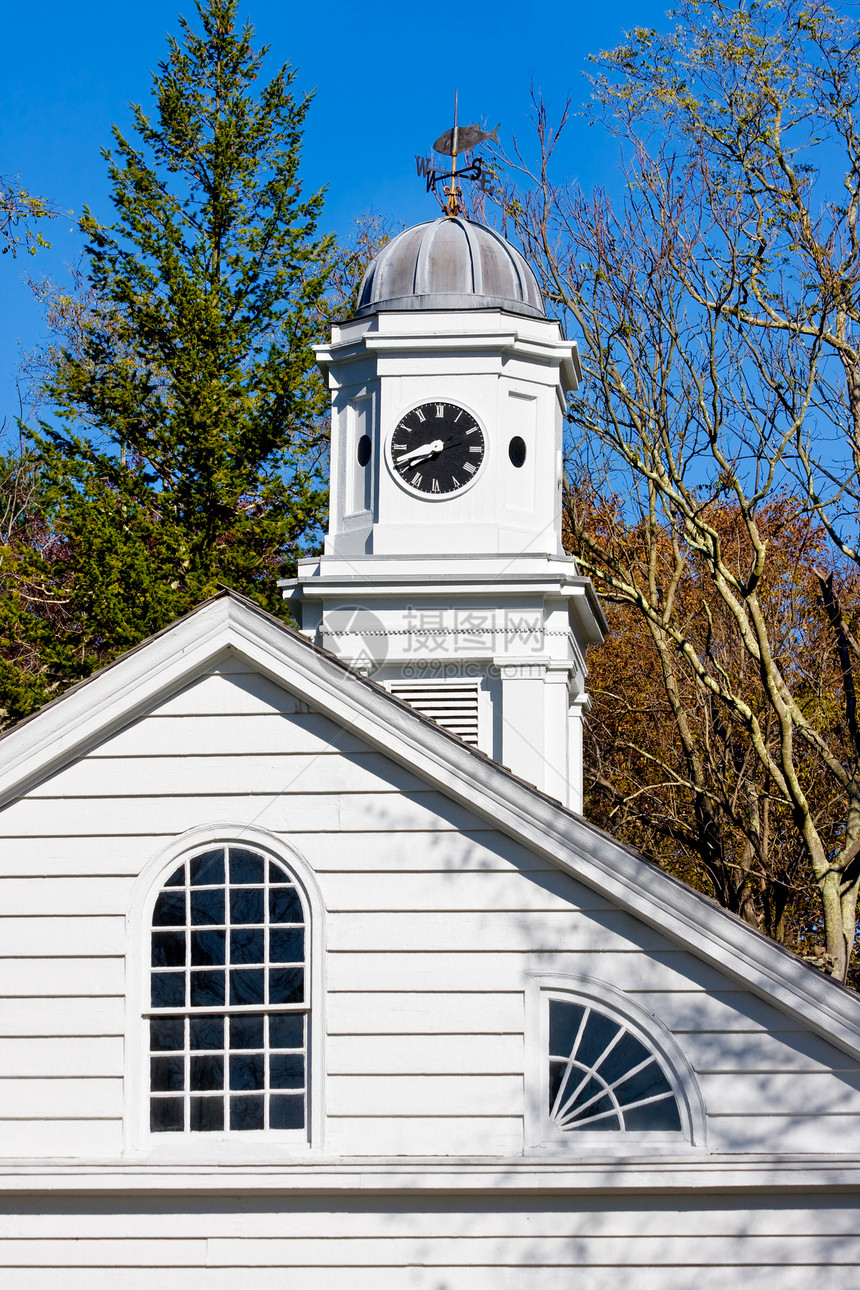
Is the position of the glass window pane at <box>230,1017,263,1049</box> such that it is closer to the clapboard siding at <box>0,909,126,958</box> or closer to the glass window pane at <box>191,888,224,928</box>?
the glass window pane at <box>191,888,224,928</box>

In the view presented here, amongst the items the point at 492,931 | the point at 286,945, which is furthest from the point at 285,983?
the point at 492,931

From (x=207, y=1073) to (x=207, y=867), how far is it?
1.18 m

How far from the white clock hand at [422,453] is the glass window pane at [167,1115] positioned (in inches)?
300

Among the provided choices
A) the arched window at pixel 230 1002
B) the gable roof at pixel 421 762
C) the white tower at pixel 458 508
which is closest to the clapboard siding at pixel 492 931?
the gable roof at pixel 421 762

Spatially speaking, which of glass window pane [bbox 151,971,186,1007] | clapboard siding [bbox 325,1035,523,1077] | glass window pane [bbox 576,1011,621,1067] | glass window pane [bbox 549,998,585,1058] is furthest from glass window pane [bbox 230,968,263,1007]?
glass window pane [bbox 576,1011,621,1067]

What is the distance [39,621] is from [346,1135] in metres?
17.5

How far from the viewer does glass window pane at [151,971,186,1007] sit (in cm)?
852

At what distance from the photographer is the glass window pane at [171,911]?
8602 millimetres

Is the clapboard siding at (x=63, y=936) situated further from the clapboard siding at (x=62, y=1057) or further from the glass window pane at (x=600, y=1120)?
the glass window pane at (x=600, y=1120)

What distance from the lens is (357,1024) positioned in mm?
8391

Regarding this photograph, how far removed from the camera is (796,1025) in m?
8.08

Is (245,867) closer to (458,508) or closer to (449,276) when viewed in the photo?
(458,508)

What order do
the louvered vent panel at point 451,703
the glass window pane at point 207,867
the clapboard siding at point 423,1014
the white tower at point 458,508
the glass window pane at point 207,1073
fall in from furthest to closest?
the white tower at point 458,508 < the louvered vent panel at point 451,703 < the glass window pane at point 207,867 < the glass window pane at point 207,1073 < the clapboard siding at point 423,1014

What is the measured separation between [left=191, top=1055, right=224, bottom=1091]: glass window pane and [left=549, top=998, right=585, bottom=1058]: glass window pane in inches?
75.1
